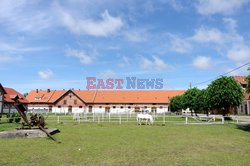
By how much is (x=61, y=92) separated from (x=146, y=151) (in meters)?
77.5

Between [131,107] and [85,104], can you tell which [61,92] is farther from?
[131,107]

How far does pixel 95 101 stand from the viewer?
265ft

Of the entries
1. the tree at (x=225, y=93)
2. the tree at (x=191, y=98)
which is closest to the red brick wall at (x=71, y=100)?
the tree at (x=191, y=98)

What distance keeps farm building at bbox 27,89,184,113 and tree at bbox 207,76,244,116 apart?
43.8 metres

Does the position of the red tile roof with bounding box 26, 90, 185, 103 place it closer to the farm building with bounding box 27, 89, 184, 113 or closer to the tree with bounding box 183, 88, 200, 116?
the farm building with bounding box 27, 89, 184, 113

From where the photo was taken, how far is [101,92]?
8600 centimetres

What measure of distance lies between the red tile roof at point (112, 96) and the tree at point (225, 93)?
46.1 meters

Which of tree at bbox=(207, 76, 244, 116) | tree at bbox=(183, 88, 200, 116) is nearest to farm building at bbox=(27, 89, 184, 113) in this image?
tree at bbox=(183, 88, 200, 116)

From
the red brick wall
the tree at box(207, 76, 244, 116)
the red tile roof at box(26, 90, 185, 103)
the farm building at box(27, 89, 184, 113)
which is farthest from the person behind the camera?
the red tile roof at box(26, 90, 185, 103)

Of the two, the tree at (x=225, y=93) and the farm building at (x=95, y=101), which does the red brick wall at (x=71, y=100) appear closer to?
the farm building at (x=95, y=101)

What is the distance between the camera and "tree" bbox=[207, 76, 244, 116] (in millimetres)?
34250

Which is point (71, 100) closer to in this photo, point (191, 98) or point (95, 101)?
point (95, 101)

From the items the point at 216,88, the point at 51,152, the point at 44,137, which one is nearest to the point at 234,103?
the point at 216,88

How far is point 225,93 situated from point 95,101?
5142cm
